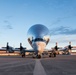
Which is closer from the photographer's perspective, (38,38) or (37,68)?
(37,68)

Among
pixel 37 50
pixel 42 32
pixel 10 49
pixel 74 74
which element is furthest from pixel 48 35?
pixel 74 74

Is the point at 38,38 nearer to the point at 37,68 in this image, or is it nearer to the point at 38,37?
the point at 38,37

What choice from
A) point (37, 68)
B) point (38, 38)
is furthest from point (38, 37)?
point (37, 68)

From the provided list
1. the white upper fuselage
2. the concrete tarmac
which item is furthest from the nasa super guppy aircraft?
the concrete tarmac

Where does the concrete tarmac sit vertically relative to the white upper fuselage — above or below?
below

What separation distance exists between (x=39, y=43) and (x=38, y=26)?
18.3 feet

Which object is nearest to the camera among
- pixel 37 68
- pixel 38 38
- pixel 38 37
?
pixel 37 68

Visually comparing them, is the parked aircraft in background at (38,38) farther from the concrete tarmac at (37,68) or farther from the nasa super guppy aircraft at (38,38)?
the concrete tarmac at (37,68)

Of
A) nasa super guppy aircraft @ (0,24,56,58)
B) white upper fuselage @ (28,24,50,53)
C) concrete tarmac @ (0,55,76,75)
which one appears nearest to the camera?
concrete tarmac @ (0,55,76,75)

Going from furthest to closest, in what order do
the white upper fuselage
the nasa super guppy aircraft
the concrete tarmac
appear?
the white upper fuselage → the nasa super guppy aircraft → the concrete tarmac

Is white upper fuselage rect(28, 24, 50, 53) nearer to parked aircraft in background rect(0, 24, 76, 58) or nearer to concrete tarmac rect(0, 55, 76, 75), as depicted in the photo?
parked aircraft in background rect(0, 24, 76, 58)

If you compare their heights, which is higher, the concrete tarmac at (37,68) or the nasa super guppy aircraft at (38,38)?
the nasa super guppy aircraft at (38,38)

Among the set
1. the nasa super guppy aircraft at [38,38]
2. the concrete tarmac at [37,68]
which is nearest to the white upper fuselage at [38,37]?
the nasa super guppy aircraft at [38,38]

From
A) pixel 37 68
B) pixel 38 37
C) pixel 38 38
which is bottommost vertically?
pixel 37 68
